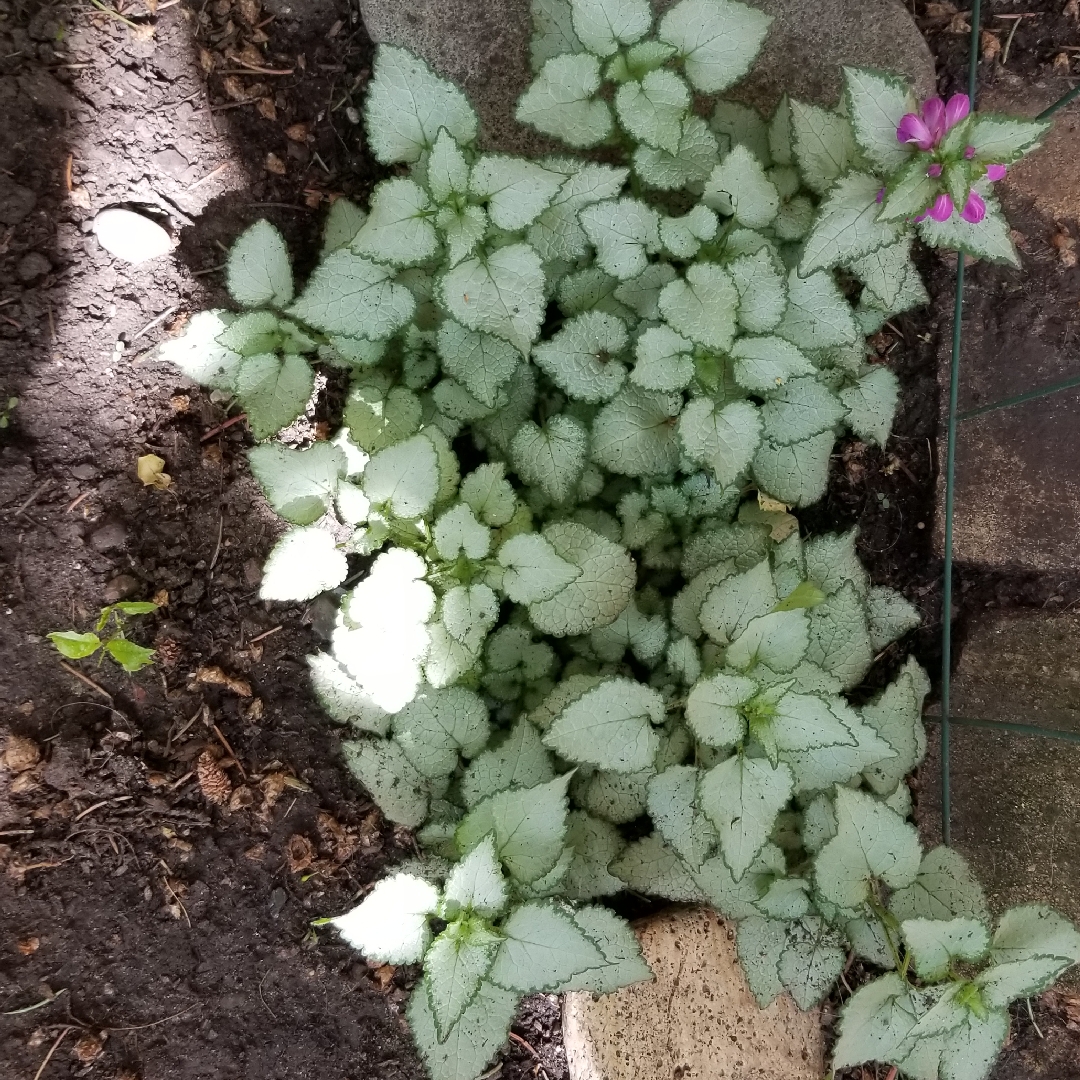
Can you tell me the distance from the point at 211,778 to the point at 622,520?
1.20 metres

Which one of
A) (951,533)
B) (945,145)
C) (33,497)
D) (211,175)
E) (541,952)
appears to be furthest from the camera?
(951,533)

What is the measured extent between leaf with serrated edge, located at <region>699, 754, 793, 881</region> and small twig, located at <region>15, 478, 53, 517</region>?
166cm

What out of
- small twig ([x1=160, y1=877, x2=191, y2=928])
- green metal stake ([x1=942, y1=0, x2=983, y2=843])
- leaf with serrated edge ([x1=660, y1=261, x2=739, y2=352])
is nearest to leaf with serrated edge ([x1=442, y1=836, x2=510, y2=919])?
small twig ([x1=160, y1=877, x2=191, y2=928])

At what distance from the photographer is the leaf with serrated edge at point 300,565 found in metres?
1.92

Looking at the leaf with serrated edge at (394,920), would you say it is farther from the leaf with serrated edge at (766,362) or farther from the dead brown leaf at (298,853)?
the leaf with serrated edge at (766,362)

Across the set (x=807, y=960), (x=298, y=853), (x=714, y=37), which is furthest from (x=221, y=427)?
(x=807, y=960)

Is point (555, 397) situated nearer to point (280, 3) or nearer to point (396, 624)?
point (396, 624)

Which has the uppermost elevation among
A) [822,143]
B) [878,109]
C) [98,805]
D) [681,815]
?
[878,109]

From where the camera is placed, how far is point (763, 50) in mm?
2230

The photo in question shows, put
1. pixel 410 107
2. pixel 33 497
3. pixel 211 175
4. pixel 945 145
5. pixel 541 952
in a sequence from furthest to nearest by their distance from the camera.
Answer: pixel 211 175
pixel 33 497
pixel 410 107
pixel 541 952
pixel 945 145

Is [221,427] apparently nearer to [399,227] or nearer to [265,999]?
[399,227]

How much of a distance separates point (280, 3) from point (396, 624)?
1619 mm

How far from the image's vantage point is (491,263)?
1742mm

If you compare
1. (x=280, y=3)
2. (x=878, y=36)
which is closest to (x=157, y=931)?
(x=280, y=3)
